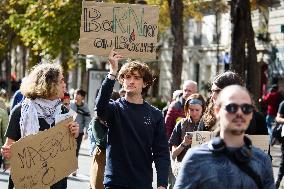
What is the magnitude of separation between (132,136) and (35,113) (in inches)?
36.1

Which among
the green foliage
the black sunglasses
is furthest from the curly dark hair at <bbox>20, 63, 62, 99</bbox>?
the green foliage

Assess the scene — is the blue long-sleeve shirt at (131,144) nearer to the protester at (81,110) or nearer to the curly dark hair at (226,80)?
the curly dark hair at (226,80)

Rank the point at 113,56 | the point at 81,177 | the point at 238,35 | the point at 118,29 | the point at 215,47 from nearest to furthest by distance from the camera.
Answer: the point at 113,56, the point at 118,29, the point at 81,177, the point at 238,35, the point at 215,47

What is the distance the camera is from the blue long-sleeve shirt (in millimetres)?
6320

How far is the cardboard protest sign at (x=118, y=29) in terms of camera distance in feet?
23.7

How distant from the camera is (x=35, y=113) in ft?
22.2

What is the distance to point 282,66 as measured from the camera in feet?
114

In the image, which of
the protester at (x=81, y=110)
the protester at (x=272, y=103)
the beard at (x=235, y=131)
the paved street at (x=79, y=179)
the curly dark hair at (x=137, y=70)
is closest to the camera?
the beard at (x=235, y=131)

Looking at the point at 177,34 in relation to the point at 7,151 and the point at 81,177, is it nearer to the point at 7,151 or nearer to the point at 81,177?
the point at 81,177

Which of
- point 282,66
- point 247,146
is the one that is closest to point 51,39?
point 282,66

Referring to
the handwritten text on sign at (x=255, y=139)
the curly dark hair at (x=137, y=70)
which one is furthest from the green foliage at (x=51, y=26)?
the handwritten text on sign at (x=255, y=139)

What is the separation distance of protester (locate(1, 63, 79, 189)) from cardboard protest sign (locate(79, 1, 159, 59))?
0.45 metres

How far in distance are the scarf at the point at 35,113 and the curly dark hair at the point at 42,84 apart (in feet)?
0.18

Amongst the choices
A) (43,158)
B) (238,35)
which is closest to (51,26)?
(238,35)
